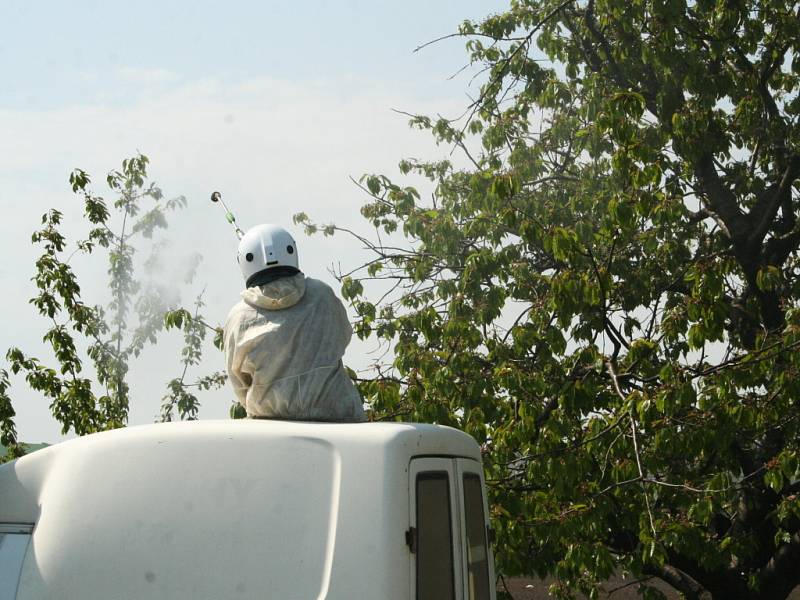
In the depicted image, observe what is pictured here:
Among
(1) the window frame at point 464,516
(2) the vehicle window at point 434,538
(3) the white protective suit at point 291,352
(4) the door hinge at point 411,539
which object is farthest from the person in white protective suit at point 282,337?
(4) the door hinge at point 411,539

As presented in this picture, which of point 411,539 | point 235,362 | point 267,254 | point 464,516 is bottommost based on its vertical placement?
point 411,539

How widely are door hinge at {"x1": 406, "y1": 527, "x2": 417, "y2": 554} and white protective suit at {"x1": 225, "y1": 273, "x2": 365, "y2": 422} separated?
910mm

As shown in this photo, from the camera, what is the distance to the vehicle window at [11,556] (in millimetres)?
3930

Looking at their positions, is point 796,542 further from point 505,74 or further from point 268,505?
point 268,505

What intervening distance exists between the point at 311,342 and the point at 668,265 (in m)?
6.91

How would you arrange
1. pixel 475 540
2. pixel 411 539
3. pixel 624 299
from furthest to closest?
pixel 624 299
pixel 475 540
pixel 411 539

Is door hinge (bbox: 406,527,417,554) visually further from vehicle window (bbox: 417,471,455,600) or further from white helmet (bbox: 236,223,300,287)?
white helmet (bbox: 236,223,300,287)

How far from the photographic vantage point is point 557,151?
11812 mm

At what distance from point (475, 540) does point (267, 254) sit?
1.46 metres

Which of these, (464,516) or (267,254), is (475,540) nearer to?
(464,516)

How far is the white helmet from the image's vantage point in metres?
4.80

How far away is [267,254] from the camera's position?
4785 millimetres

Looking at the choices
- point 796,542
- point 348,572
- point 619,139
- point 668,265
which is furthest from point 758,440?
point 348,572

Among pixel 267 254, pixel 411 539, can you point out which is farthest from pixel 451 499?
pixel 267 254
